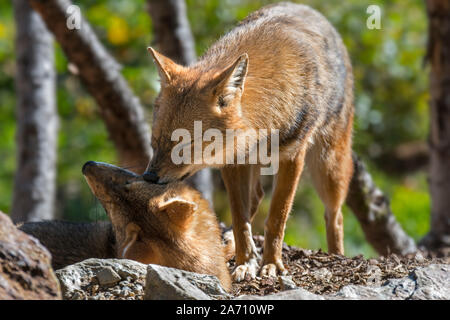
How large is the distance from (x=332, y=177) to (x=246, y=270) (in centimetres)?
186

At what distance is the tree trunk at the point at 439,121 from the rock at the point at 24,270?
7723mm

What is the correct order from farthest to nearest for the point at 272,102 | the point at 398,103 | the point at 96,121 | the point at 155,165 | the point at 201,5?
1. the point at 398,103
2. the point at 96,121
3. the point at 201,5
4. the point at 272,102
5. the point at 155,165

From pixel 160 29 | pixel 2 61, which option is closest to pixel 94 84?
pixel 160 29

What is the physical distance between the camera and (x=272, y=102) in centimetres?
607

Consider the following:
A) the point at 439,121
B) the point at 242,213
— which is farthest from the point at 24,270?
the point at 439,121

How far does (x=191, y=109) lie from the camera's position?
18.7ft

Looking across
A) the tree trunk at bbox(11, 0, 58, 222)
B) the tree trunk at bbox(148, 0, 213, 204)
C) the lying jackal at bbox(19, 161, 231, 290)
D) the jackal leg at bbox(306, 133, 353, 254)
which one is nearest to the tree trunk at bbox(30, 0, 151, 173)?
the tree trunk at bbox(148, 0, 213, 204)

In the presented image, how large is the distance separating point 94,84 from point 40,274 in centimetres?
594

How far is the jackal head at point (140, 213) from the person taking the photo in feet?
16.3

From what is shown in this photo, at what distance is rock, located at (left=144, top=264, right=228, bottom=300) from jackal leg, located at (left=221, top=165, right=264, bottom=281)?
5.74 ft

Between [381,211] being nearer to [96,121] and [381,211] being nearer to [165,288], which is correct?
[165,288]

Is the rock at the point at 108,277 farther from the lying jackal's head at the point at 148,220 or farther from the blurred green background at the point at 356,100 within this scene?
the blurred green background at the point at 356,100

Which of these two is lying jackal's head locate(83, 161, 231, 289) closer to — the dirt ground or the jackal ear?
the jackal ear

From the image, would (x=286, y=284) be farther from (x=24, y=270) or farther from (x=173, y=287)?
(x=24, y=270)
